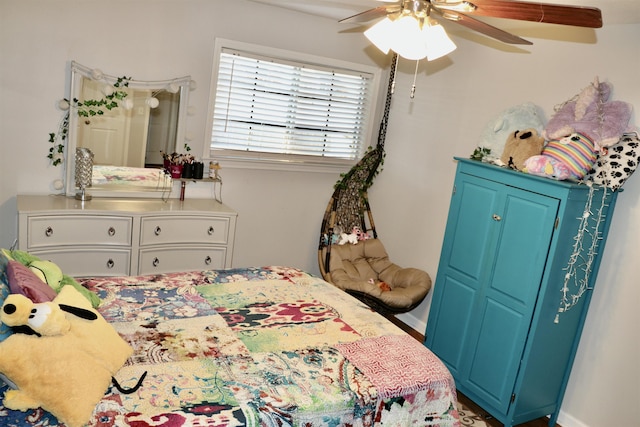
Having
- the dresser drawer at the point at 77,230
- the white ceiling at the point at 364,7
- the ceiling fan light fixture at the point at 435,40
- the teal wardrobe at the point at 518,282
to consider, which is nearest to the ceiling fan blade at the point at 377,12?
the ceiling fan light fixture at the point at 435,40

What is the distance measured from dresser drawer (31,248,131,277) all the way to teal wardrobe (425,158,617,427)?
224 cm

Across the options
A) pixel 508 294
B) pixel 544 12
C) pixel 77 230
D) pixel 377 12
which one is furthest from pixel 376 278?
pixel 544 12

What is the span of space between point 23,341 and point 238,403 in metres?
0.74

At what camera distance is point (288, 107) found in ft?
15.0

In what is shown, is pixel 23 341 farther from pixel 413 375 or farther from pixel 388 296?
pixel 388 296

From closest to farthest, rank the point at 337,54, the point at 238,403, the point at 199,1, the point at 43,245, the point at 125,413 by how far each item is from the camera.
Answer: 1. the point at 125,413
2. the point at 238,403
3. the point at 43,245
4. the point at 199,1
5. the point at 337,54

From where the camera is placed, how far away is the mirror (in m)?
3.72

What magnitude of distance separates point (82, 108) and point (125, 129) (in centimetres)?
31

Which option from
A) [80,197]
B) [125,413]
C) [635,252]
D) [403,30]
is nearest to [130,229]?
[80,197]

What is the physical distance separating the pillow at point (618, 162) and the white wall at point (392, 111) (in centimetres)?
18

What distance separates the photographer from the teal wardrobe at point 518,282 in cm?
308

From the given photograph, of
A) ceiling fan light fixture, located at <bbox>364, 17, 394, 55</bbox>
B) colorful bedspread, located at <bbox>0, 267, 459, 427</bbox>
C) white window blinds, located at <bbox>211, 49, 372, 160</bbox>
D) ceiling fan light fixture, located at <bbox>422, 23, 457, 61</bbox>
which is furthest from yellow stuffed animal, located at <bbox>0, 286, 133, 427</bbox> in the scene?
white window blinds, located at <bbox>211, 49, 372, 160</bbox>

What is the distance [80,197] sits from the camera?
3.77 metres

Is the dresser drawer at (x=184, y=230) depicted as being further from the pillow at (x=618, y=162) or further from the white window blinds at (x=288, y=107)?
the pillow at (x=618, y=162)
